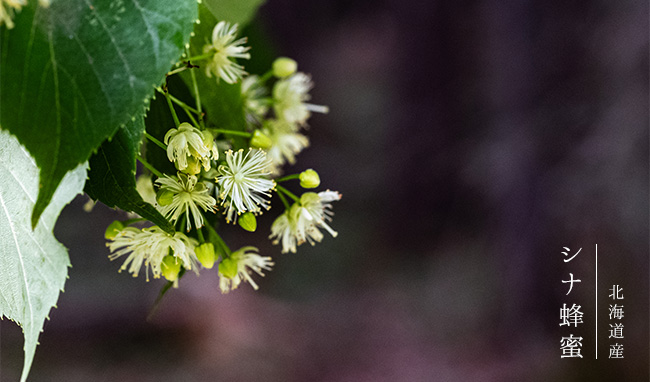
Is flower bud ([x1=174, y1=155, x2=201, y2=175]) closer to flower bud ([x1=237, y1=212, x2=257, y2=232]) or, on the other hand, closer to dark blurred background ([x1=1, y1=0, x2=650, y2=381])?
flower bud ([x1=237, y1=212, x2=257, y2=232])

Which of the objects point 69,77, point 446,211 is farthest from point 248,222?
point 446,211

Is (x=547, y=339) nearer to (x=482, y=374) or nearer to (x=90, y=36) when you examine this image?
(x=482, y=374)

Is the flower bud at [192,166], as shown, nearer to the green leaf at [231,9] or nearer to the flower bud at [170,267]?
the flower bud at [170,267]

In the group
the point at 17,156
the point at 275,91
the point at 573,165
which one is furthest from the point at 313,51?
the point at 17,156

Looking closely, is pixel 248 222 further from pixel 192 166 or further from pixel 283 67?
pixel 283 67

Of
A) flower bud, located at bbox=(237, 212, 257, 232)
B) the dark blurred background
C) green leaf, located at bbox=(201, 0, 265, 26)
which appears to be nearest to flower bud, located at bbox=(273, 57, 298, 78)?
green leaf, located at bbox=(201, 0, 265, 26)

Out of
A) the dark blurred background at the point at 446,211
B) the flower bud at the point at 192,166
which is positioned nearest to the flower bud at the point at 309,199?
the flower bud at the point at 192,166
